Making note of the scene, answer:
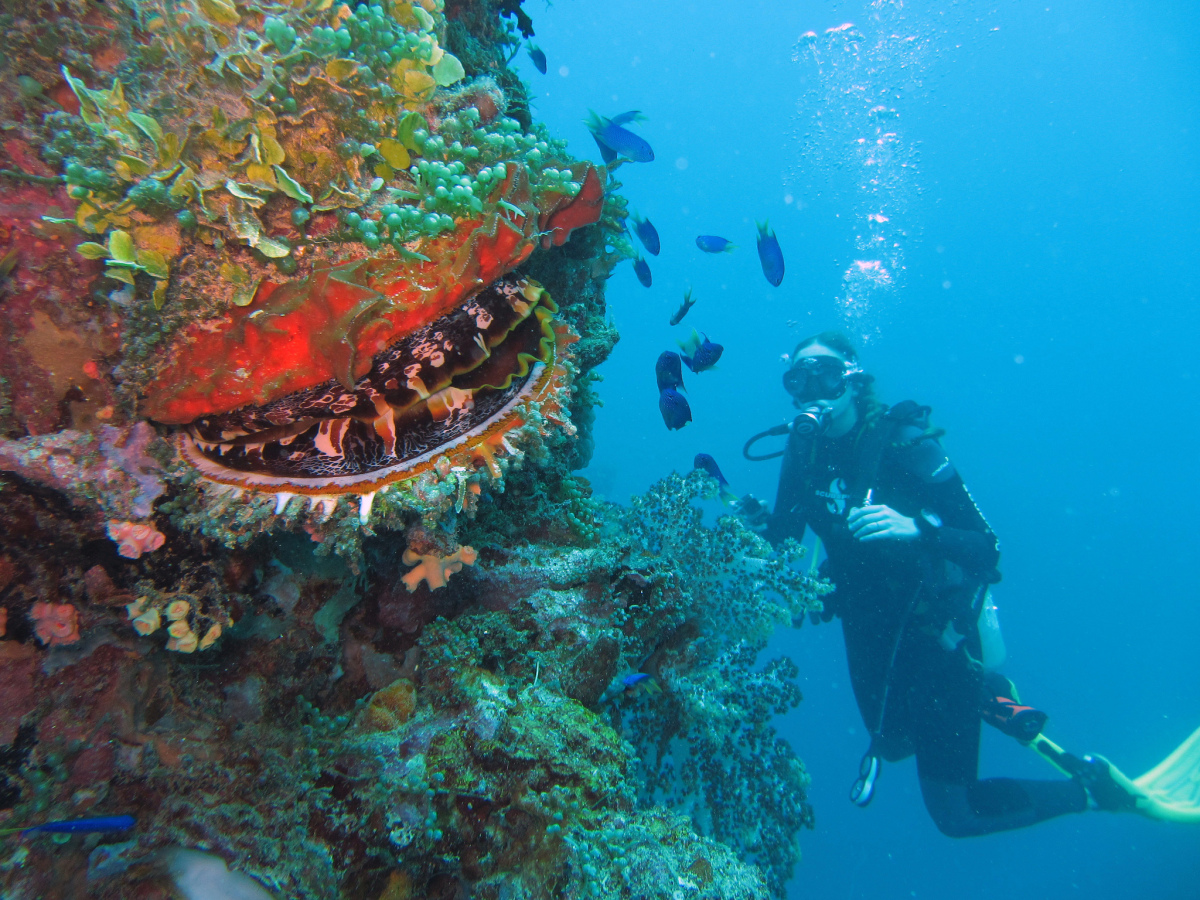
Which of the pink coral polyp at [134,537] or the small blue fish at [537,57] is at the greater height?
the small blue fish at [537,57]

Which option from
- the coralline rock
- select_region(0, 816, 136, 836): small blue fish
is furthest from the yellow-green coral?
select_region(0, 816, 136, 836): small blue fish

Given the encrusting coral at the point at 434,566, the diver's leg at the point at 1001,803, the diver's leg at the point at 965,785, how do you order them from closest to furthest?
the encrusting coral at the point at 434,566, the diver's leg at the point at 965,785, the diver's leg at the point at 1001,803

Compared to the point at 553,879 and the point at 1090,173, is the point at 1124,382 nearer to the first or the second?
the point at 1090,173

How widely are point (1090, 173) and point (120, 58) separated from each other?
127 metres

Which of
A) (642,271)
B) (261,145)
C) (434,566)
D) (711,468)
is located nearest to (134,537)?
(434,566)

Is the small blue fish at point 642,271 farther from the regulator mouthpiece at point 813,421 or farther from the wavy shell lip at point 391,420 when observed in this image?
the regulator mouthpiece at point 813,421

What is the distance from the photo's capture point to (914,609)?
10039 mm

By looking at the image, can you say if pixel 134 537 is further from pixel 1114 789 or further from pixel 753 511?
pixel 1114 789

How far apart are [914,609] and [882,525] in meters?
2.50

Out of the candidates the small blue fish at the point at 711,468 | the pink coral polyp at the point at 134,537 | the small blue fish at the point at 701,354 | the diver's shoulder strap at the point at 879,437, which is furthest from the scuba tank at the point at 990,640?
the pink coral polyp at the point at 134,537

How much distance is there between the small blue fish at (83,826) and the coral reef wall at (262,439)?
2cm

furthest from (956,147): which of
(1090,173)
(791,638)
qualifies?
(791,638)

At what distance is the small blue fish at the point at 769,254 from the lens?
621 cm

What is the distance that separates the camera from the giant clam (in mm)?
1655
